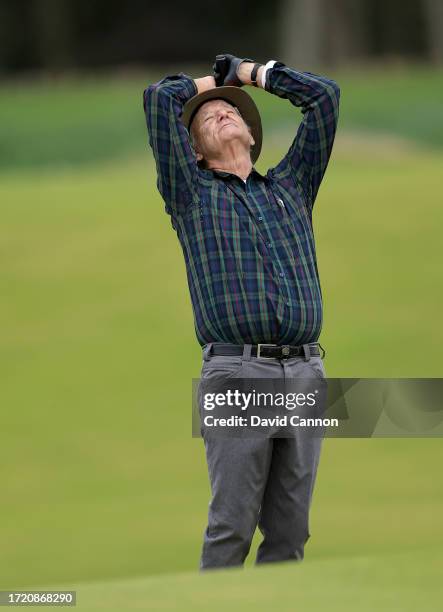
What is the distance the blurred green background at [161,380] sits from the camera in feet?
16.2

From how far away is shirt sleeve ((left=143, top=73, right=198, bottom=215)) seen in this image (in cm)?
534

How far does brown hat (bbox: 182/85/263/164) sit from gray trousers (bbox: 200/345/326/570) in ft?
2.92

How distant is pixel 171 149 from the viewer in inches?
210

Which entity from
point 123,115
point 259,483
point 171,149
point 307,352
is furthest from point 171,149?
point 123,115

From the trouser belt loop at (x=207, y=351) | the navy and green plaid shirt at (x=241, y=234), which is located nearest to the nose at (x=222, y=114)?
the navy and green plaid shirt at (x=241, y=234)

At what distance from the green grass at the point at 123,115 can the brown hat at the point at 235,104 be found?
14913 mm

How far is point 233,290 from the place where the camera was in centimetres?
520

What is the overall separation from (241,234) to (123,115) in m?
18.8

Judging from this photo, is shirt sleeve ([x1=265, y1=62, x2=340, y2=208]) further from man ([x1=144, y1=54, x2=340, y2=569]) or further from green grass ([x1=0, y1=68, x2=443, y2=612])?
green grass ([x1=0, y1=68, x2=443, y2=612])

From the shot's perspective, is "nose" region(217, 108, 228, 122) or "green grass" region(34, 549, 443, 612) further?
"nose" region(217, 108, 228, 122)

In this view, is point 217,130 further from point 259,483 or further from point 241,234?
point 259,483

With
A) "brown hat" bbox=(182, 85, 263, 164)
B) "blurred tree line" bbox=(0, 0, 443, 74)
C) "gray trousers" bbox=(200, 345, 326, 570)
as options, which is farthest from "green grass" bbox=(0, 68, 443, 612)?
"blurred tree line" bbox=(0, 0, 443, 74)

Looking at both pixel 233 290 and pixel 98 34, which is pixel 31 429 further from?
pixel 98 34

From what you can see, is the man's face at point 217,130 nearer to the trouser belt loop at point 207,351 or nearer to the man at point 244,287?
the man at point 244,287
